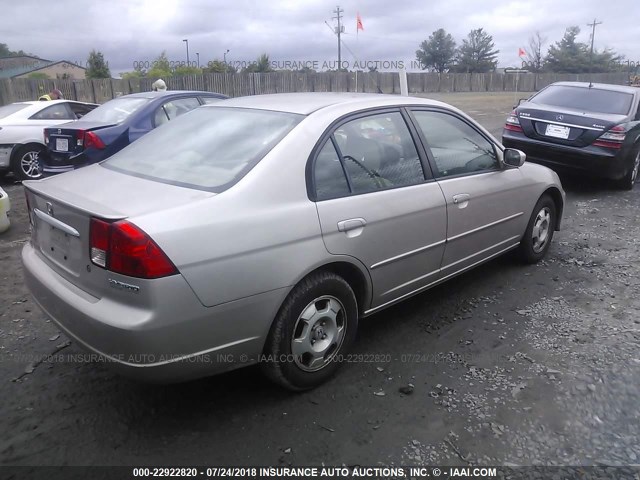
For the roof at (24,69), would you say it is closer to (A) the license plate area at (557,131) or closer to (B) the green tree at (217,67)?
(B) the green tree at (217,67)

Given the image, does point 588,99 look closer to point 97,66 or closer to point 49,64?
point 97,66

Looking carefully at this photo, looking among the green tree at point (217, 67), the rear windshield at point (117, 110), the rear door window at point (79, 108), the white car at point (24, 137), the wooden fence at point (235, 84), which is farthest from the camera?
the green tree at point (217, 67)

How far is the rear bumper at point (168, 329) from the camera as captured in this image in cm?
234

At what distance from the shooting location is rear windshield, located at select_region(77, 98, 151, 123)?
783cm

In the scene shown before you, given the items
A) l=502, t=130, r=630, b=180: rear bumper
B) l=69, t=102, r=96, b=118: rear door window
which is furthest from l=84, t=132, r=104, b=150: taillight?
l=502, t=130, r=630, b=180: rear bumper

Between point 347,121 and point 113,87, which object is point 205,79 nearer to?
point 113,87

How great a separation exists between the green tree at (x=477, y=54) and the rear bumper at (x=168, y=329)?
7994cm

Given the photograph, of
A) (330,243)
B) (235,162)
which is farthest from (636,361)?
(235,162)

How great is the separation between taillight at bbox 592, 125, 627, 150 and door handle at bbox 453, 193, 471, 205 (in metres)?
4.63

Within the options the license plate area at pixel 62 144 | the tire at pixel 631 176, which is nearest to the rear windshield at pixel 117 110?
the license plate area at pixel 62 144

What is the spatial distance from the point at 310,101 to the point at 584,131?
217 inches

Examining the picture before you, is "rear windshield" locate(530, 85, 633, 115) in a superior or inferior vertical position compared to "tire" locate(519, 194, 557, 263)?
superior

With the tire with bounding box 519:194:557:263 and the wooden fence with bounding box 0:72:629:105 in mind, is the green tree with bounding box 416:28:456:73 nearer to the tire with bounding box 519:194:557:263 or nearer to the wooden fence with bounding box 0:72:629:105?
the wooden fence with bounding box 0:72:629:105

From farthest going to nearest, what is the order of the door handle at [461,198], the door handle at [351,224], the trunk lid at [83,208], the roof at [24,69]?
the roof at [24,69], the door handle at [461,198], the door handle at [351,224], the trunk lid at [83,208]
